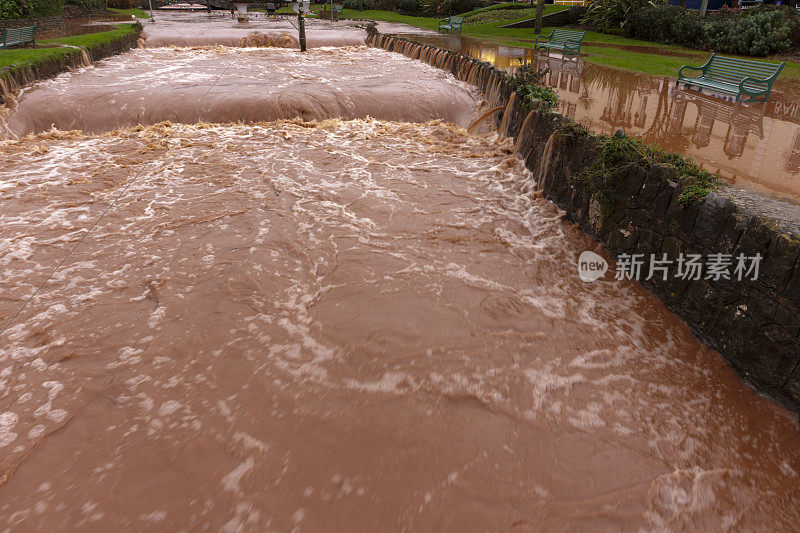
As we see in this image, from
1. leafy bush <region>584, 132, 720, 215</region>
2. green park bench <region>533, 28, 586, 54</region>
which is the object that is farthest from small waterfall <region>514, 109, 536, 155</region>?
green park bench <region>533, 28, 586, 54</region>

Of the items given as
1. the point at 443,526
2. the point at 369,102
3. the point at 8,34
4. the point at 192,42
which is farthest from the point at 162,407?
the point at 192,42

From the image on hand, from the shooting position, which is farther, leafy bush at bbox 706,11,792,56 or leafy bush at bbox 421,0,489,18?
leafy bush at bbox 421,0,489,18

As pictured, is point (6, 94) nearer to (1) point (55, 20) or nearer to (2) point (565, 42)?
(2) point (565, 42)

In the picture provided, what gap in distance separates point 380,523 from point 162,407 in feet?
6.69

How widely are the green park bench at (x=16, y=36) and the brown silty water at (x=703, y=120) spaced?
16.1 metres

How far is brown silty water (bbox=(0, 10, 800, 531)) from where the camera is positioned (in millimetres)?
3150

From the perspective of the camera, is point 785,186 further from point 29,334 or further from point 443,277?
point 29,334

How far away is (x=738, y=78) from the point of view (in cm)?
926

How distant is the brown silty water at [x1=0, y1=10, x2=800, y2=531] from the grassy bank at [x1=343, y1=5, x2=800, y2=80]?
9490mm

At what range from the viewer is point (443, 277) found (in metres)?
5.55

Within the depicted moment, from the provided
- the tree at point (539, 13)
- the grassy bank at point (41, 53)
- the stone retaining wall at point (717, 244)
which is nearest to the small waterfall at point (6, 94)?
the grassy bank at point (41, 53)

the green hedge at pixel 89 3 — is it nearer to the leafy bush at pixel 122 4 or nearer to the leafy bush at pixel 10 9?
the leafy bush at pixel 122 4

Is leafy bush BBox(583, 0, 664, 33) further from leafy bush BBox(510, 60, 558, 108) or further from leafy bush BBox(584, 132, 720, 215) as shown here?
leafy bush BBox(584, 132, 720, 215)

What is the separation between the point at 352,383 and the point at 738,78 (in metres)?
10.1
